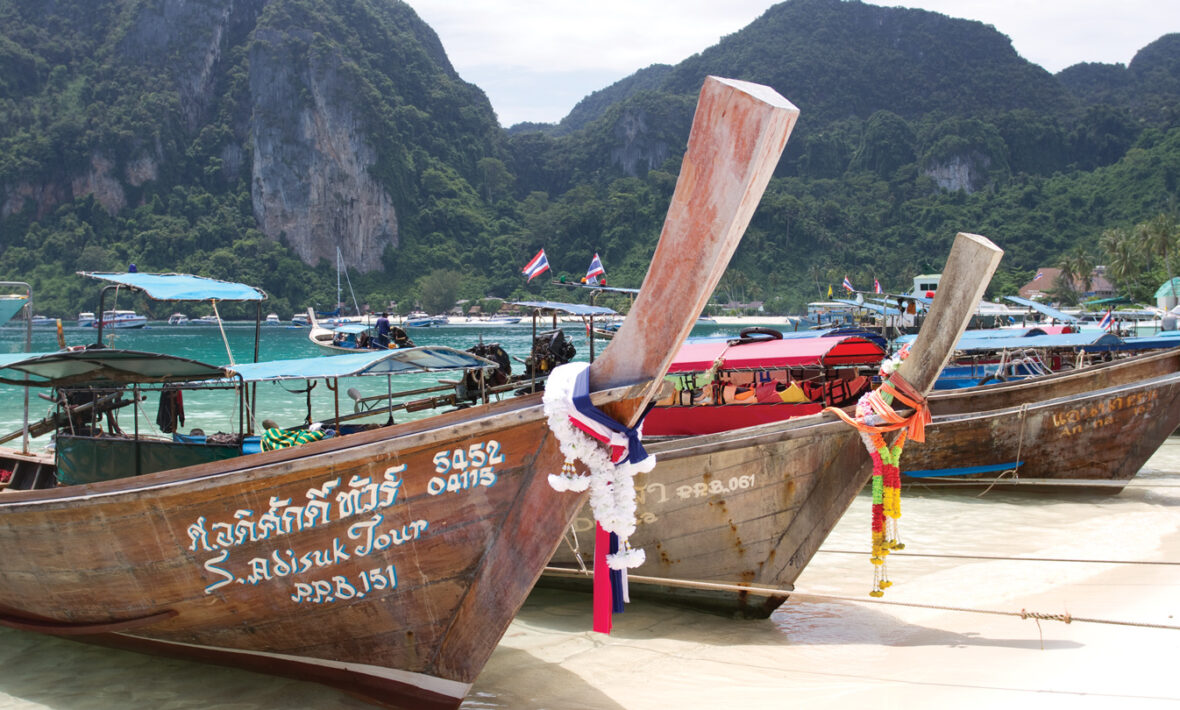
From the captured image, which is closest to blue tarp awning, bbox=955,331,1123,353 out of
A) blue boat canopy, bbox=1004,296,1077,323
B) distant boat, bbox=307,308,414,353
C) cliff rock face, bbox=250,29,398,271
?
blue boat canopy, bbox=1004,296,1077,323

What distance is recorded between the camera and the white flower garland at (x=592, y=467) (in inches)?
136

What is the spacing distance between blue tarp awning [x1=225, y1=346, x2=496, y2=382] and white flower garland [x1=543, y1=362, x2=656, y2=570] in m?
3.38

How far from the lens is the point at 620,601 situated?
12.6 ft

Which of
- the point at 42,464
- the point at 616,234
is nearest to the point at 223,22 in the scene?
the point at 616,234

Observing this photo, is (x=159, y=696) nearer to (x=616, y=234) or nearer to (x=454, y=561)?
(x=454, y=561)

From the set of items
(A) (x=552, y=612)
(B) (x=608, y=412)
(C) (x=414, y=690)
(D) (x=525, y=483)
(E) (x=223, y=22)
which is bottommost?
(A) (x=552, y=612)

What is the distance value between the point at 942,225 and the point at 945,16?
217 ft

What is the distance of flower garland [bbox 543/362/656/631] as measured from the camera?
3.44 meters

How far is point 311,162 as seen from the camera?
106 meters

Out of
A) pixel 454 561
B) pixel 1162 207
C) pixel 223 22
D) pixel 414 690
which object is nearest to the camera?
pixel 454 561

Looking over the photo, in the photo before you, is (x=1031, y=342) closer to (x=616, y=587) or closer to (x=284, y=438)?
(x=284, y=438)

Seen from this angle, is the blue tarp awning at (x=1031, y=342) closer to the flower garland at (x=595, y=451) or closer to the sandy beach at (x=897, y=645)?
the sandy beach at (x=897, y=645)

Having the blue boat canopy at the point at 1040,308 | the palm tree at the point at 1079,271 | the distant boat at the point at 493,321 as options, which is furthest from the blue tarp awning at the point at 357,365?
the distant boat at the point at 493,321

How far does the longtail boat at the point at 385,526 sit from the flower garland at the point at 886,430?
77.7 inches
